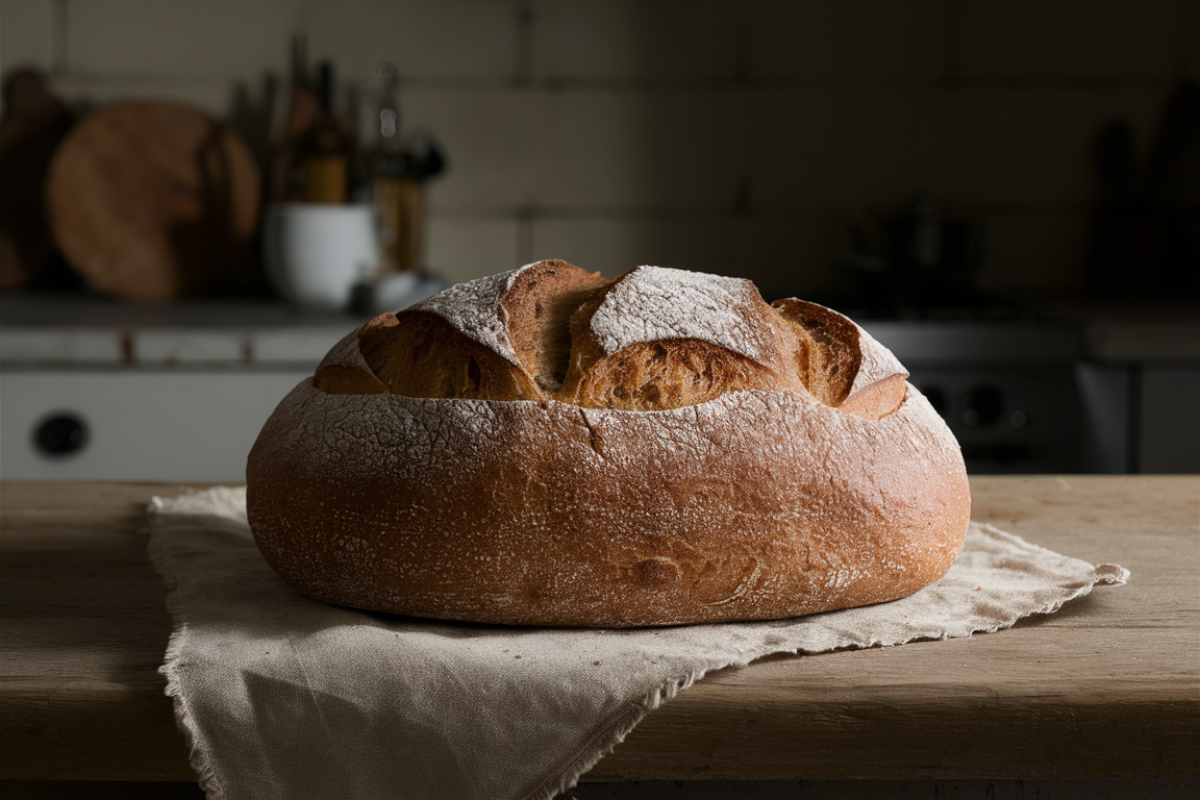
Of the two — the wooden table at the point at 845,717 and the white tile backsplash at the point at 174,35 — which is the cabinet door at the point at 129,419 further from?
the wooden table at the point at 845,717

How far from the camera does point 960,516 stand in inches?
32.0

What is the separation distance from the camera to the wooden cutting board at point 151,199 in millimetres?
2299

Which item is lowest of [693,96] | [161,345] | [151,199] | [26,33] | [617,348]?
[161,345]

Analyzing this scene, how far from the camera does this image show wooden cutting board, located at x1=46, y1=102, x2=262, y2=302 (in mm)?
2299

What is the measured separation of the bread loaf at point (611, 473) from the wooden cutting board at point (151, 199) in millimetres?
1687

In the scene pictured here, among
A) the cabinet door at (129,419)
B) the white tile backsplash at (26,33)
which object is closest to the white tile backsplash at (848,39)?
the cabinet door at (129,419)

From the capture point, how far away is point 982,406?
187 cm

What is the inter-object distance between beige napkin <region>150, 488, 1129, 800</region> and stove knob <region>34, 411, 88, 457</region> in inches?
48.3

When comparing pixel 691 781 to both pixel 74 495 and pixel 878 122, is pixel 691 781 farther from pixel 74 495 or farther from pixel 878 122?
pixel 878 122

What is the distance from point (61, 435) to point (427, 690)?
1424 millimetres

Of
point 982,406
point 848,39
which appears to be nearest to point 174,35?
point 848,39

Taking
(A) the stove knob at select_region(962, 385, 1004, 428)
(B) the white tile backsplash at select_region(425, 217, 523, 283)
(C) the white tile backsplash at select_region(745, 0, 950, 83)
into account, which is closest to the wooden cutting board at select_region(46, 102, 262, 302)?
(B) the white tile backsplash at select_region(425, 217, 523, 283)

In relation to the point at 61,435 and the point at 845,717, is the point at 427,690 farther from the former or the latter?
the point at 61,435

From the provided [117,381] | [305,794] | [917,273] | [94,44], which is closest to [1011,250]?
[917,273]
